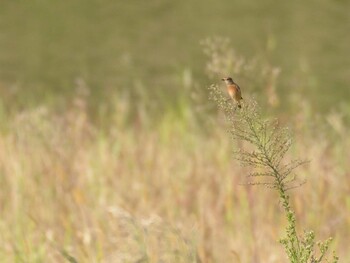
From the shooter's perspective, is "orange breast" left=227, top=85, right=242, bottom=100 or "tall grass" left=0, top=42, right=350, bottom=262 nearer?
"orange breast" left=227, top=85, right=242, bottom=100

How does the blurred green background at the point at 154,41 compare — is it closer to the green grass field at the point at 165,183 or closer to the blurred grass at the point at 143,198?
the green grass field at the point at 165,183

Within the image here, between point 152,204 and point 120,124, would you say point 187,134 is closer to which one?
point 120,124

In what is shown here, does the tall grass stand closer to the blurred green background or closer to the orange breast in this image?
the orange breast

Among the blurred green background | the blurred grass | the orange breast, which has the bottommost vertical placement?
the orange breast

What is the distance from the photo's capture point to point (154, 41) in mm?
12172

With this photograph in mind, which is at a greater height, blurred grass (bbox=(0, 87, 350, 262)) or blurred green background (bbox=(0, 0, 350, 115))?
blurred green background (bbox=(0, 0, 350, 115))

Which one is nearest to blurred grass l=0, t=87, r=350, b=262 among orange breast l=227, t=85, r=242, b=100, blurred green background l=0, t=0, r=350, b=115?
orange breast l=227, t=85, r=242, b=100

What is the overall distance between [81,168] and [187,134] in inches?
35.6

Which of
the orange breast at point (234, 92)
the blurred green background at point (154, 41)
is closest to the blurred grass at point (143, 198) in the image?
the orange breast at point (234, 92)

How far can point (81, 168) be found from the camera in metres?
4.01

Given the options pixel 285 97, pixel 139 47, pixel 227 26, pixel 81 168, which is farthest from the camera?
pixel 227 26

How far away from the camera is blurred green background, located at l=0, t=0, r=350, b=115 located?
31.7 feet

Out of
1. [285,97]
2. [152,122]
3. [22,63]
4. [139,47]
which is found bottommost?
[152,122]

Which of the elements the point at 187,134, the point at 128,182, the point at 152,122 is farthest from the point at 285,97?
the point at 128,182
